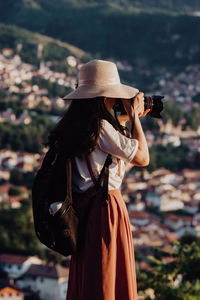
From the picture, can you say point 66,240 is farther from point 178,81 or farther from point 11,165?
point 178,81

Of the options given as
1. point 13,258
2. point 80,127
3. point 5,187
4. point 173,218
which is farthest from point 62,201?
point 5,187

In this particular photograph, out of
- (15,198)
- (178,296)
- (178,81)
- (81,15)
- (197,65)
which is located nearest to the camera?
(178,296)

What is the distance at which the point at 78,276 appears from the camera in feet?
8.22

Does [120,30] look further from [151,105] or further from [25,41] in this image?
[151,105]

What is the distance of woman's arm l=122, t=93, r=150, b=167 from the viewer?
2.37 meters

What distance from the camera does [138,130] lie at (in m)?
2.43

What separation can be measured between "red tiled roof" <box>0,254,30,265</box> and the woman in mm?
22581

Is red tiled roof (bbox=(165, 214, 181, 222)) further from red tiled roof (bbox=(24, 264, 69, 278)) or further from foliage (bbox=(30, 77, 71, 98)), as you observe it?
foliage (bbox=(30, 77, 71, 98))

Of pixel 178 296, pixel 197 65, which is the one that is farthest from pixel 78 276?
pixel 197 65

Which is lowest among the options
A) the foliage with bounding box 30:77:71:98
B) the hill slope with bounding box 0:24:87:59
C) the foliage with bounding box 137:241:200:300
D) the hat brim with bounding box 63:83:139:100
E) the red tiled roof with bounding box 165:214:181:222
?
the red tiled roof with bounding box 165:214:181:222

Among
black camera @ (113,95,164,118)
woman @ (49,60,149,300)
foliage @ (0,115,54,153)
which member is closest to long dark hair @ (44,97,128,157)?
woman @ (49,60,149,300)

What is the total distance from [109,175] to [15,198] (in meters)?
34.4

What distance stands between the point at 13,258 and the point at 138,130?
23513 mm

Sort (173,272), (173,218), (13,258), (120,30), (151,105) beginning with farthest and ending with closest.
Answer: (120,30) < (173,218) < (13,258) < (173,272) < (151,105)
